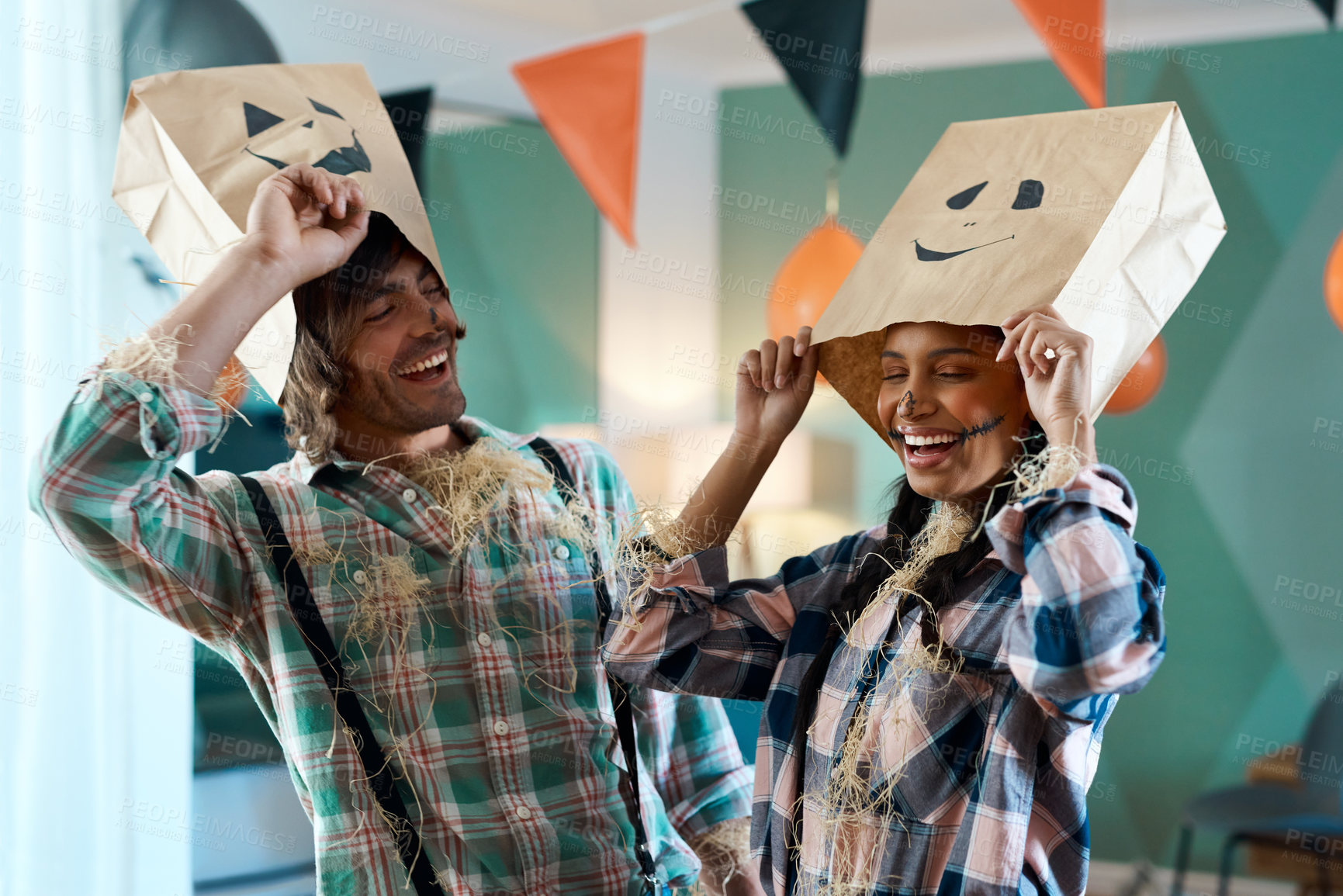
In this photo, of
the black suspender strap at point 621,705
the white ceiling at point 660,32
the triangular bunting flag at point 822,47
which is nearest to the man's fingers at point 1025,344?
the black suspender strap at point 621,705

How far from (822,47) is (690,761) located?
5.70 feet

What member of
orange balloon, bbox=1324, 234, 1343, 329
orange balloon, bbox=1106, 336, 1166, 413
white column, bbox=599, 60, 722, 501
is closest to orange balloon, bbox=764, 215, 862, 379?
orange balloon, bbox=1106, 336, 1166, 413

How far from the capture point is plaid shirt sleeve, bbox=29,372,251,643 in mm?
1068

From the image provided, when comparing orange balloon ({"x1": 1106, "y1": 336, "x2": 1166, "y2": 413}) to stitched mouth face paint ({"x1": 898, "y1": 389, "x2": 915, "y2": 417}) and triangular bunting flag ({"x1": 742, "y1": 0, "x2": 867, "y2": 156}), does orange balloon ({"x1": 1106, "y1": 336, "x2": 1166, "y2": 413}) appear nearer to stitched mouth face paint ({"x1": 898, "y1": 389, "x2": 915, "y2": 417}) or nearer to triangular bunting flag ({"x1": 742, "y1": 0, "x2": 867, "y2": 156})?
triangular bunting flag ({"x1": 742, "y1": 0, "x2": 867, "y2": 156})

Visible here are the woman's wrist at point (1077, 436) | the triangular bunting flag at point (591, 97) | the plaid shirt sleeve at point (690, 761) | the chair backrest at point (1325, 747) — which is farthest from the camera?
the chair backrest at point (1325, 747)

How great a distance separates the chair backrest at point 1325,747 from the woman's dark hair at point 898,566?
2.64m

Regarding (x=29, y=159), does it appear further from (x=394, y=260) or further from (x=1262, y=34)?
(x=1262, y=34)

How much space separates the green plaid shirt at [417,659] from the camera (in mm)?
1205

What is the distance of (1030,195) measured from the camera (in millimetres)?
1189

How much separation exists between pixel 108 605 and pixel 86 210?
0.81 meters

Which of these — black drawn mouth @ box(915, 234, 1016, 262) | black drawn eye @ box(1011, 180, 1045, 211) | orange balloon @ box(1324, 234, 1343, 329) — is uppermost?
orange balloon @ box(1324, 234, 1343, 329)

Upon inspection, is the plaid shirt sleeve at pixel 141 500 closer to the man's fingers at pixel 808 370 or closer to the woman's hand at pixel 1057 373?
the man's fingers at pixel 808 370

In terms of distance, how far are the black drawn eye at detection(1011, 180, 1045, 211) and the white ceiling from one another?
2.34m

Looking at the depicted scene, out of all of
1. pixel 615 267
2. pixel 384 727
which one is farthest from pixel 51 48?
pixel 615 267
